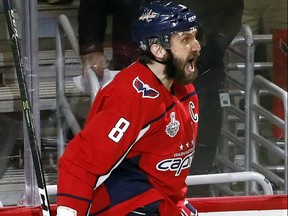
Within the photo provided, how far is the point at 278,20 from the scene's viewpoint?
4.20 meters

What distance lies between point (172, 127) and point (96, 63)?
2.84 feet

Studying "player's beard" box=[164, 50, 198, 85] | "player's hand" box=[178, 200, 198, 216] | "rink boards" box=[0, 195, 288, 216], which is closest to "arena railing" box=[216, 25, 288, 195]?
"rink boards" box=[0, 195, 288, 216]

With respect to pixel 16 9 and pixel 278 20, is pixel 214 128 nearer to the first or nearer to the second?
pixel 278 20

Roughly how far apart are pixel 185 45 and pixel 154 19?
0.45ft

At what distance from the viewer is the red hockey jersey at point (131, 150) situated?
9.95ft

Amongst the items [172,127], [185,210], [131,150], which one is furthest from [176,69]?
[185,210]

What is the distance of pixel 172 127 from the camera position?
3.16 meters

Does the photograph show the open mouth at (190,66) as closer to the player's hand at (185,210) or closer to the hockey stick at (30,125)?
the player's hand at (185,210)

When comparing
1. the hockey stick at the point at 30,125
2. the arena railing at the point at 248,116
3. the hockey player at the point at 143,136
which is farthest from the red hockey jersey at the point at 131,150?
the arena railing at the point at 248,116

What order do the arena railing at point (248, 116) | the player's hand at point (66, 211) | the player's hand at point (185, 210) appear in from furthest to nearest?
the arena railing at point (248, 116), the player's hand at point (185, 210), the player's hand at point (66, 211)

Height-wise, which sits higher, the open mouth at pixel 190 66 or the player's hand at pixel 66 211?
the open mouth at pixel 190 66

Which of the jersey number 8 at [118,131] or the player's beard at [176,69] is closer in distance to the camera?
the jersey number 8 at [118,131]

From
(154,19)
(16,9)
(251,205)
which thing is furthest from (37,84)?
(251,205)

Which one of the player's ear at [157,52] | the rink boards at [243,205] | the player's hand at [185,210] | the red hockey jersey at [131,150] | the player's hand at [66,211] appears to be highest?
the player's ear at [157,52]
